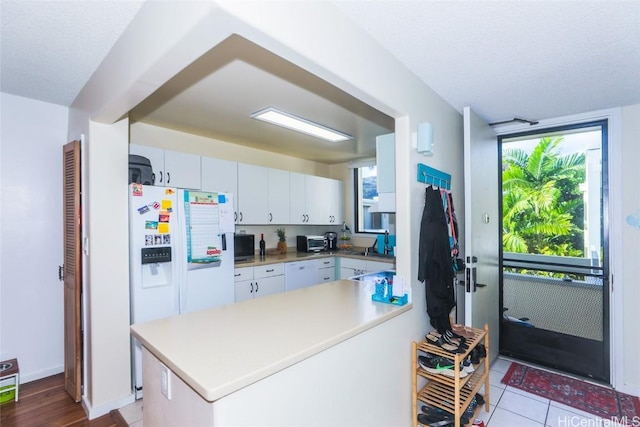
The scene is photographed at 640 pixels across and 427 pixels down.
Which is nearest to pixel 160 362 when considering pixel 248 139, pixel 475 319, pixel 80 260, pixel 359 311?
pixel 359 311

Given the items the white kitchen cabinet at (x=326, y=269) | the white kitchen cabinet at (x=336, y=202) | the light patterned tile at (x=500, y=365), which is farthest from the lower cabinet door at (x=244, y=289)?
the light patterned tile at (x=500, y=365)

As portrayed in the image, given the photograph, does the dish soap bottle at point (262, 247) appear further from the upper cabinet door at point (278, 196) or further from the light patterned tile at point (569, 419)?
the light patterned tile at point (569, 419)

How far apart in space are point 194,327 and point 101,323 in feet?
4.11

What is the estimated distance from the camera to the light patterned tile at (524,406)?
2.22 m

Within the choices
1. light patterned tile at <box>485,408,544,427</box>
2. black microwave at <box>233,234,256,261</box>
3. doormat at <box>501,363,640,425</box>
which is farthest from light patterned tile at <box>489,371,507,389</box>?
black microwave at <box>233,234,256,261</box>

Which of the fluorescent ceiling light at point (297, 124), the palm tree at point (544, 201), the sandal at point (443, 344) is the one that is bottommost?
the sandal at point (443, 344)

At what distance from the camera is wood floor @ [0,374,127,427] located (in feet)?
6.97

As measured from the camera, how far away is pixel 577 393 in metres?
2.50

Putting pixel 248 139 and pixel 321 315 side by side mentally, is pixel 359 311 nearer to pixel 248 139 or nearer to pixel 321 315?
pixel 321 315

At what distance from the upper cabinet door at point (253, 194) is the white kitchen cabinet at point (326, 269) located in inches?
38.1

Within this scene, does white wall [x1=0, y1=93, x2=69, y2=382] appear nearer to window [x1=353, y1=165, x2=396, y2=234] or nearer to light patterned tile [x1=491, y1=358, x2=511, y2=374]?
window [x1=353, y1=165, x2=396, y2=234]

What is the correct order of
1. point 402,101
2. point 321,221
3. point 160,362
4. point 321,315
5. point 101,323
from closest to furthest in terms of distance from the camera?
1. point 160,362
2. point 321,315
3. point 402,101
4. point 101,323
5. point 321,221

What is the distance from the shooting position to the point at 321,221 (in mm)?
4801

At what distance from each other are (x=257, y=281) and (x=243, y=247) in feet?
1.50
